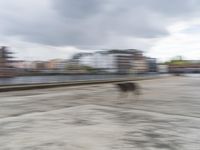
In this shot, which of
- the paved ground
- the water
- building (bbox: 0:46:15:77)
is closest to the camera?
the paved ground

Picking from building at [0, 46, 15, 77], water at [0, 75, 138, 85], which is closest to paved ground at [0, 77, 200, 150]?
water at [0, 75, 138, 85]

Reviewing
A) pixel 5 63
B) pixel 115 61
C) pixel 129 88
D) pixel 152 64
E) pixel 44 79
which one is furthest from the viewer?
pixel 152 64

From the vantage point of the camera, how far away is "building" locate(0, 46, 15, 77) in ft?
42.6

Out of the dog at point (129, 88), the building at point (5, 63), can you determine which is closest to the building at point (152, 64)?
the building at point (5, 63)

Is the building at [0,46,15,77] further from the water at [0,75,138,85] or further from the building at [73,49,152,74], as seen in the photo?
the building at [73,49,152,74]

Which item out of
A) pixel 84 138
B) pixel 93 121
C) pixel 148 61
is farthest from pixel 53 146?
pixel 148 61

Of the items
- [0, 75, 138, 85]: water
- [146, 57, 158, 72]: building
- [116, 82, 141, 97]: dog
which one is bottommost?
[116, 82, 141, 97]: dog

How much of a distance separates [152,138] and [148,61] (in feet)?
79.0

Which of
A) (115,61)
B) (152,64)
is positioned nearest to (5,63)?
(115,61)

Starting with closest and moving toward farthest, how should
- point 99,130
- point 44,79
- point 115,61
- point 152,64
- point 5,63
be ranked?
1. point 99,130
2. point 5,63
3. point 44,79
4. point 115,61
5. point 152,64

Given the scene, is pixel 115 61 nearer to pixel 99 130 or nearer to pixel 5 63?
pixel 5 63

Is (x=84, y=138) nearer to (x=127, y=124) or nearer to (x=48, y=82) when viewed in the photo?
(x=127, y=124)

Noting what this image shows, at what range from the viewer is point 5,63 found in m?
13.2

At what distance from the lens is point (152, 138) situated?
3535 mm
